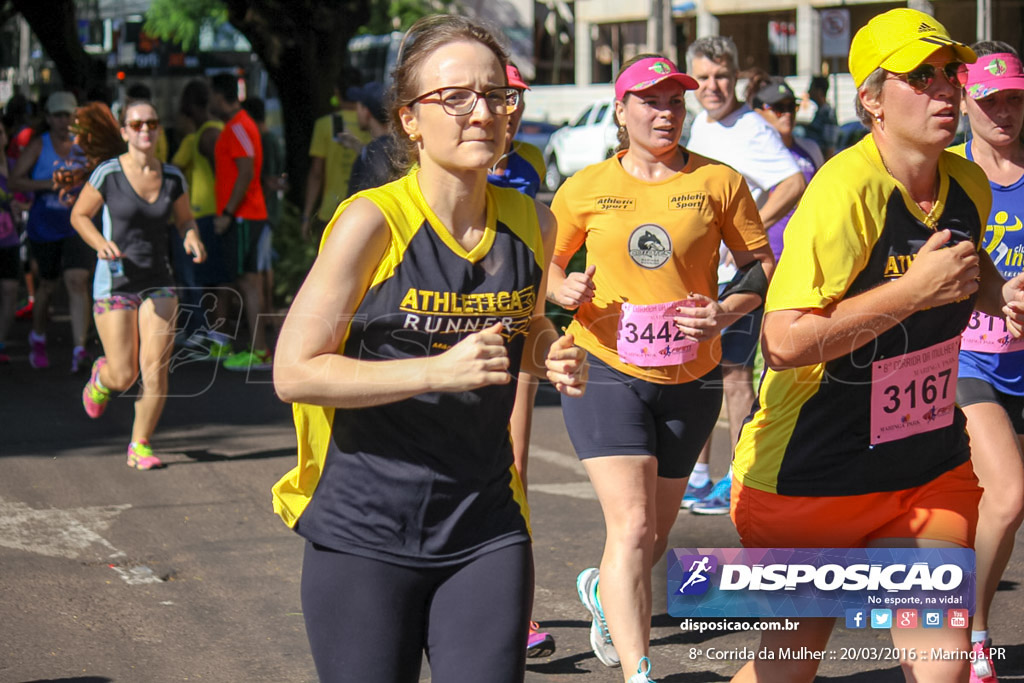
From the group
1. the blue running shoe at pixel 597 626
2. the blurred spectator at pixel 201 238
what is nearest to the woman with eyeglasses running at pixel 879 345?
the blue running shoe at pixel 597 626

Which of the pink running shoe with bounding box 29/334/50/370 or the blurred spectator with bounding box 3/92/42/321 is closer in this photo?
the pink running shoe with bounding box 29/334/50/370

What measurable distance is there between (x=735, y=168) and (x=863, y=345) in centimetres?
417

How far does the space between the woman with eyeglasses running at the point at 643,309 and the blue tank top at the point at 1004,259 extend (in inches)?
31.0

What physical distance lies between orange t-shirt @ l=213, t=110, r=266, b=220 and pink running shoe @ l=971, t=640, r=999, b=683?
8228mm

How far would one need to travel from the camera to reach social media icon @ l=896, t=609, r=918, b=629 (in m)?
3.47

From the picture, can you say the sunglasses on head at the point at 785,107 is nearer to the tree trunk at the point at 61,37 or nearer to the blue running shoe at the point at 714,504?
the blue running shoe at the point at 714,504

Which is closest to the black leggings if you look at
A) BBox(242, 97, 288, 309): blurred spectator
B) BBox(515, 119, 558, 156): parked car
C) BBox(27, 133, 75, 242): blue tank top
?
BBox(27, 133, 75, 242): blue tank top

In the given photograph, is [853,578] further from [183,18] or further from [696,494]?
[183,18]

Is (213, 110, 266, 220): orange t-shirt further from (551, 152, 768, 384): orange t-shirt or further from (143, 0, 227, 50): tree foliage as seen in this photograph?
(143, 0, 227, 50): tree foliage

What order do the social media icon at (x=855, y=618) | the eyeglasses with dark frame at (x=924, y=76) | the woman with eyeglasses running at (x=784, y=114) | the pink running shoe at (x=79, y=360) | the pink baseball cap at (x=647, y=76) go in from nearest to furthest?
the eyeglasses with dark frame at (x=924, y=76) < the social media icon at (x=855, y=618) < the pink baseball cap at (x=647, y=76) < the woman with eyeglasses running at (x=784, y=114) < the pink running shoe at (x=79, y=360)

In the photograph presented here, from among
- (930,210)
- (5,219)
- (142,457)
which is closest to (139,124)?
(142,457)

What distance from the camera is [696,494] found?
23.3 feet

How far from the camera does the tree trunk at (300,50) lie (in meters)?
15.2

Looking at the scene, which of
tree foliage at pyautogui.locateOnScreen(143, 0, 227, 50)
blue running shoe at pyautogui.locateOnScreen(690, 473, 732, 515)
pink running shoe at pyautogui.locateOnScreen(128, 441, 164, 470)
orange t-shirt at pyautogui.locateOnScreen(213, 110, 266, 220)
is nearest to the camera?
Result: blue running shoe at pyautogui.locateOnScreen(690, 473, 732, 515)
